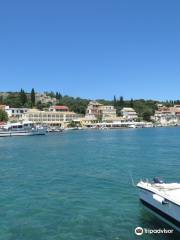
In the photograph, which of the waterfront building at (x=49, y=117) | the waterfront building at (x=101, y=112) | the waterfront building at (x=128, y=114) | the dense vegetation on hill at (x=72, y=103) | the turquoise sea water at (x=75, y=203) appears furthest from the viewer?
the waterfront building at (x=128, y=114)

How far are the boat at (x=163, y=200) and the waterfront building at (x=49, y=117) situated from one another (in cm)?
12575

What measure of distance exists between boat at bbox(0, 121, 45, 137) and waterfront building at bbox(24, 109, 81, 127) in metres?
36.2

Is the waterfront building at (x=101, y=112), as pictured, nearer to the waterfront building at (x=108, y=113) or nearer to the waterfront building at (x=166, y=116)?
the waterfront building at (x=108, y=113)

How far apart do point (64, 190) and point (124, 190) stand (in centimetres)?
325

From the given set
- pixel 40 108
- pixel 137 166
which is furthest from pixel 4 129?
pixel 137 166

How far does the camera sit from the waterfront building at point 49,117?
141000mm

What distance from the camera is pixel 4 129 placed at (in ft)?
→ 336

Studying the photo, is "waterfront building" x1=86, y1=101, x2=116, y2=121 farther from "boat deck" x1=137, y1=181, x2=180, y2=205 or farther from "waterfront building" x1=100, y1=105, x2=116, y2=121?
"boat deck" x1=137, y1=181, x2=180, y2=205

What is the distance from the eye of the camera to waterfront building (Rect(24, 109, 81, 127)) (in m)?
141

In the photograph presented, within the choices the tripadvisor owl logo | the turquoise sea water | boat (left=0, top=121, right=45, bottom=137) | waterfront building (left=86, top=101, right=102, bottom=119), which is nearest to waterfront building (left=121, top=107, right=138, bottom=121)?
waterfront building (left=86, top=101, right=102, bottom=119)

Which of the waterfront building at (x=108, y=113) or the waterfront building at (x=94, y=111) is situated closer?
the waterfront building at (x=94, y=111)

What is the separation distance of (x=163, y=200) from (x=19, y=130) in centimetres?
9049

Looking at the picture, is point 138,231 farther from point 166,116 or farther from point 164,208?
point 166,116

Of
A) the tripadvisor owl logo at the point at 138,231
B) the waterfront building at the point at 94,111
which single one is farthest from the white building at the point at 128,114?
the tripadvisor owl logo at the point at 138,231
